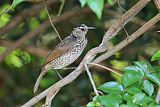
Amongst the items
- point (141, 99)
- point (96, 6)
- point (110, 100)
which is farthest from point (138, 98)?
point (96, 6)

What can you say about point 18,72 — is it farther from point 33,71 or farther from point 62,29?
point 62,29

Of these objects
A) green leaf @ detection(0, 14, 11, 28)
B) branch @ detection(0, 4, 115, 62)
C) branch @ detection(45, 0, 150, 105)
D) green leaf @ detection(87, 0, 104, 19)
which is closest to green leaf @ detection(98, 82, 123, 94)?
branch @ detection(45, 0, 150, 105)

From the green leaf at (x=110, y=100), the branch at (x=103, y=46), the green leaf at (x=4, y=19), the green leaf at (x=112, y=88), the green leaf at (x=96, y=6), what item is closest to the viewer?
the green leaf at (x=96, y=6)

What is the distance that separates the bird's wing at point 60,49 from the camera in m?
4.42

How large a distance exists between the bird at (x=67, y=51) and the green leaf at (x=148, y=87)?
1.74 meters

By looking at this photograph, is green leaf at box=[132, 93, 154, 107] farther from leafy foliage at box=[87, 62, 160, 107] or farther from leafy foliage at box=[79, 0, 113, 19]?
leafy foliage at box=[79, 0, 113, 19]

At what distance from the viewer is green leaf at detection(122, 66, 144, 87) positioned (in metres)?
2.70

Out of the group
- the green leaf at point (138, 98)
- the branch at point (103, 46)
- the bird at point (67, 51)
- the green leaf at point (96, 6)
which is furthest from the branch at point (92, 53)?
the bird at point (67, 51)

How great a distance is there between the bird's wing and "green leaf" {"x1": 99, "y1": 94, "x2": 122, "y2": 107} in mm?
1832

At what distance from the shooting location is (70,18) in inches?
198

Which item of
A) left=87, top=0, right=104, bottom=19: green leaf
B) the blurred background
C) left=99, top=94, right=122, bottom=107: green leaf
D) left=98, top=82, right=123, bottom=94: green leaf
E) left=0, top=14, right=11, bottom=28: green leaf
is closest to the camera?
left=87, top=0, right=104, bottom=19: green leaf

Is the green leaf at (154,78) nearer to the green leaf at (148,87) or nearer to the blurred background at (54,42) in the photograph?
the green leaf at (148,87)

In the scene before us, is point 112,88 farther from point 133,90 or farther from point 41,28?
point 41,28

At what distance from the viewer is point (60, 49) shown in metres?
4.46
